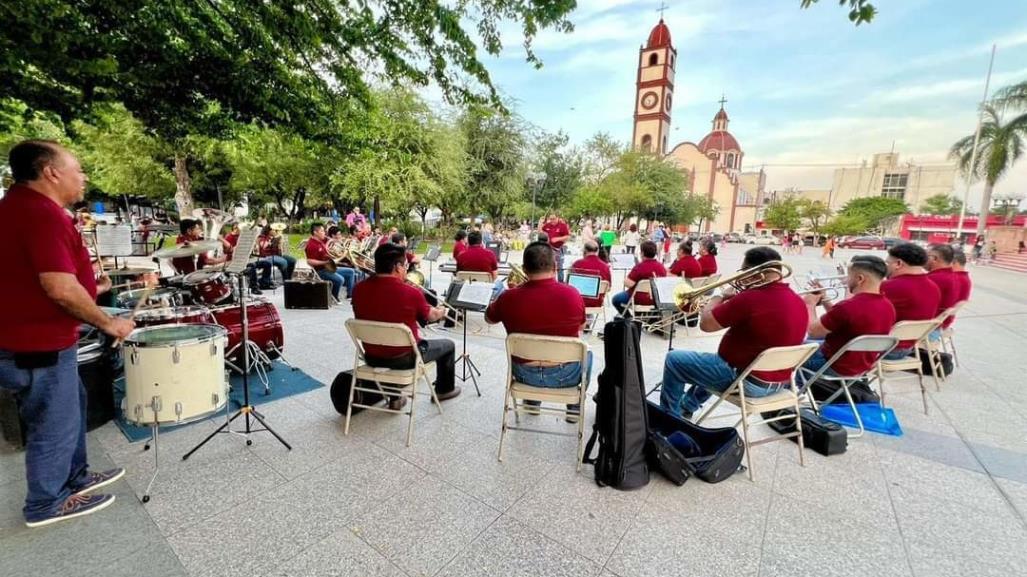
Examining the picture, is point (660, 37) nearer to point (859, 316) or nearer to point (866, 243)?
point (866, 243)

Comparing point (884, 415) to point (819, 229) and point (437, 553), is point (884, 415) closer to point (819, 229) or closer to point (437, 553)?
point (437, 553)

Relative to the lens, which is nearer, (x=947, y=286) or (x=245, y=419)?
(x=245, y=419)

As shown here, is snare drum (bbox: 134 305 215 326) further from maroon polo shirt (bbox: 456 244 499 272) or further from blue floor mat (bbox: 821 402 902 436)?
blue floor mat (bbox: 821 402 902 436)

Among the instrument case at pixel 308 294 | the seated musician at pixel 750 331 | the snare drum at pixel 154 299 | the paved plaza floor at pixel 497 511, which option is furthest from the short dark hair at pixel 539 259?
the instrument case at pixel 308 294

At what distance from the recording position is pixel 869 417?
11.4ft

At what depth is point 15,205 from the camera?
1.88 m

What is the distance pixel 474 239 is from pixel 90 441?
5255 millimetres

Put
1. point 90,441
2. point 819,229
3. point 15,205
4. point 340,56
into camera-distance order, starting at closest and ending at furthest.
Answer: point 15,205 → point 90,441 → point 340,56 → point 819,229

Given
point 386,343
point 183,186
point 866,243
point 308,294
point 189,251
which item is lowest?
point 308,294

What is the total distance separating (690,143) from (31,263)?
69300mm

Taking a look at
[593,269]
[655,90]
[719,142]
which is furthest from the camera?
[719,142]

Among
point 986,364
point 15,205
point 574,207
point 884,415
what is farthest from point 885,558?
point 574,207

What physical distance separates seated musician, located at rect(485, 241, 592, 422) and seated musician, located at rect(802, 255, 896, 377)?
2.01m

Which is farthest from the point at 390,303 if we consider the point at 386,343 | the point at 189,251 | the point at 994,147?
the point at 994,147
